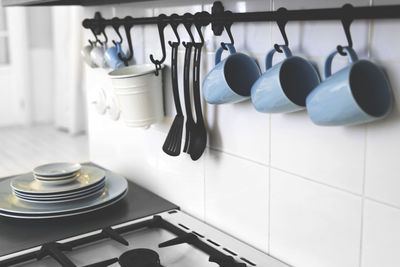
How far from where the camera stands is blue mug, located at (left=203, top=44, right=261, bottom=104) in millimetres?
968

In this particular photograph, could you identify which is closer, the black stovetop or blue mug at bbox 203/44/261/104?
blue mug at bbox 203/44/261/104

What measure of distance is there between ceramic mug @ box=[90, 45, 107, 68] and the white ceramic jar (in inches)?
7.5

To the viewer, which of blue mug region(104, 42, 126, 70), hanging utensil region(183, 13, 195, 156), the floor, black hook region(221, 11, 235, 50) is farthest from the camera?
the floor

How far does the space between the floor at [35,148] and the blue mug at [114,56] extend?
206cm

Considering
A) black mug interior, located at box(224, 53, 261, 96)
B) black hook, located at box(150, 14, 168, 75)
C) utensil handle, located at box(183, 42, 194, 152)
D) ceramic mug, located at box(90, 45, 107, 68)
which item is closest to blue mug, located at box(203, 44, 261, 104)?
black mug interior, located at box(224, 53, 261, 96)

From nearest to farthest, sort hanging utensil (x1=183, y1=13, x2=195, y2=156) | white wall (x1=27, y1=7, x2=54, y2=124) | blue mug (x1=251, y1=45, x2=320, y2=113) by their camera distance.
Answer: blue mug (x1=251, y1=45, x2=320, y2=113)
hanging utensil (x1=183, y1=13, x2=195, y2=156)
white wall (x1=27, y1=7, x2=54, y2=124)

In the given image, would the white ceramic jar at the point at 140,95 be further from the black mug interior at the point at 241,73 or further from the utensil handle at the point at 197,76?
the black mug interior at the point at 241,73

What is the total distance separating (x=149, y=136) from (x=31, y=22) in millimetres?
4336

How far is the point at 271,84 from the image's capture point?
845 mm

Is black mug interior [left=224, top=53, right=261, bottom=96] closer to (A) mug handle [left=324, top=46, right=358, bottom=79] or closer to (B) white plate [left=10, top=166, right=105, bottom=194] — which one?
(A) mug handle [left=324, top=46, right=358, bottom=79]

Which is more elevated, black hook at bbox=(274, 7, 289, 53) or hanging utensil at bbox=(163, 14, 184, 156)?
black hook at bbox=(274, 7, 289, 53)

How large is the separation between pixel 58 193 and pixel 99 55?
0.45m

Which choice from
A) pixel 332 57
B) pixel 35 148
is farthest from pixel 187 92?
pixel 35 148

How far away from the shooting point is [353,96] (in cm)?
71
